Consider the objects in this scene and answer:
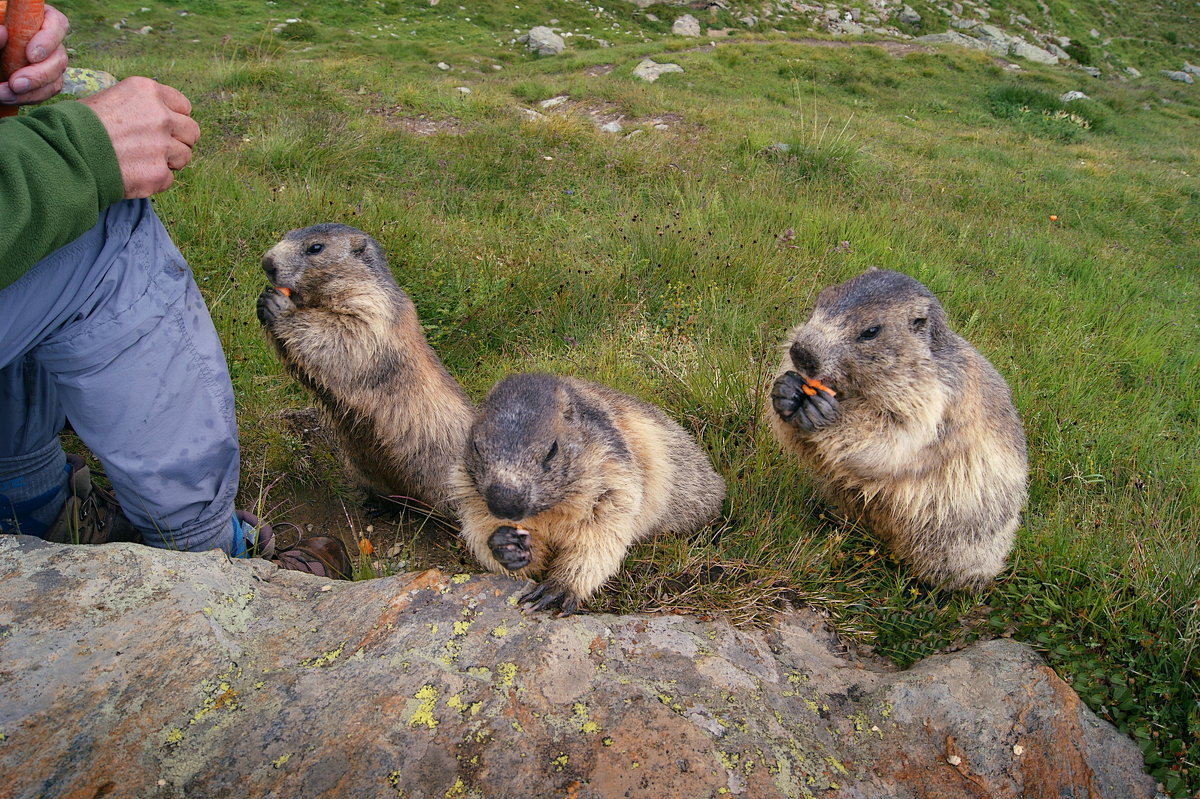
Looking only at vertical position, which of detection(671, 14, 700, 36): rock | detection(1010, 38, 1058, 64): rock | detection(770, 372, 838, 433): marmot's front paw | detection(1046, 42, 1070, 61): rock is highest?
detection(770, 372, 838, 433): marmot's front paw

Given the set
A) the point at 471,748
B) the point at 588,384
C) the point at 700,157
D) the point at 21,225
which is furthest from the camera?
the point at 700,157

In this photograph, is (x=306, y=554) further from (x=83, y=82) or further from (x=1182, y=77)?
(x=1182, y=77)

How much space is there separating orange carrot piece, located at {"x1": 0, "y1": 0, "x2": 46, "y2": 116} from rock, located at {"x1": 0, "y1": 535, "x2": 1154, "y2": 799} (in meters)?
1.67

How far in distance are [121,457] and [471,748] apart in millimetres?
1821

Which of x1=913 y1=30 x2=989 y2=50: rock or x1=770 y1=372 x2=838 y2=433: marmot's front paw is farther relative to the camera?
x1=913 y1=30 x2=989 y2=50: rock

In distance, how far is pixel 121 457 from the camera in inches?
107

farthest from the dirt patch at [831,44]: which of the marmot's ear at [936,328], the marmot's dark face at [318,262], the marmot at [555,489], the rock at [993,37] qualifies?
the marmot at [555,489]

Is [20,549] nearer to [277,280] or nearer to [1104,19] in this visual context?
[277,280]

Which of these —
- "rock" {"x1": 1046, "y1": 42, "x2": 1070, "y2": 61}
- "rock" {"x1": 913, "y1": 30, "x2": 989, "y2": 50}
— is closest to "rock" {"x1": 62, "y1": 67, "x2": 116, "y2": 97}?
"rock" {"x1": 913, "y1": 30, "x2": 989, "y2": 50}

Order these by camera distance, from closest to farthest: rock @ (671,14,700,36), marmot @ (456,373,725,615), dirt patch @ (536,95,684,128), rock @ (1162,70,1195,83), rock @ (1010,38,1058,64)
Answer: marmot @ (456,373,725,615)
dirt patch @ (536,95,684,128)
rock @ (671,14,700,36)
rock @ (1010,38,1058,64)
rock @ (1162,70,1195,83)

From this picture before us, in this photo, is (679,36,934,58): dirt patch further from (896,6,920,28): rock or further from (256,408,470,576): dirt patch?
(256,408,470,576): dirt patch

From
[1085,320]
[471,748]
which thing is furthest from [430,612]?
[1085,320]

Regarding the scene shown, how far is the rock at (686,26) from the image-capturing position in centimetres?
2623

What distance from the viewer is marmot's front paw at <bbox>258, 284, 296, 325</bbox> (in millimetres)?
3783
